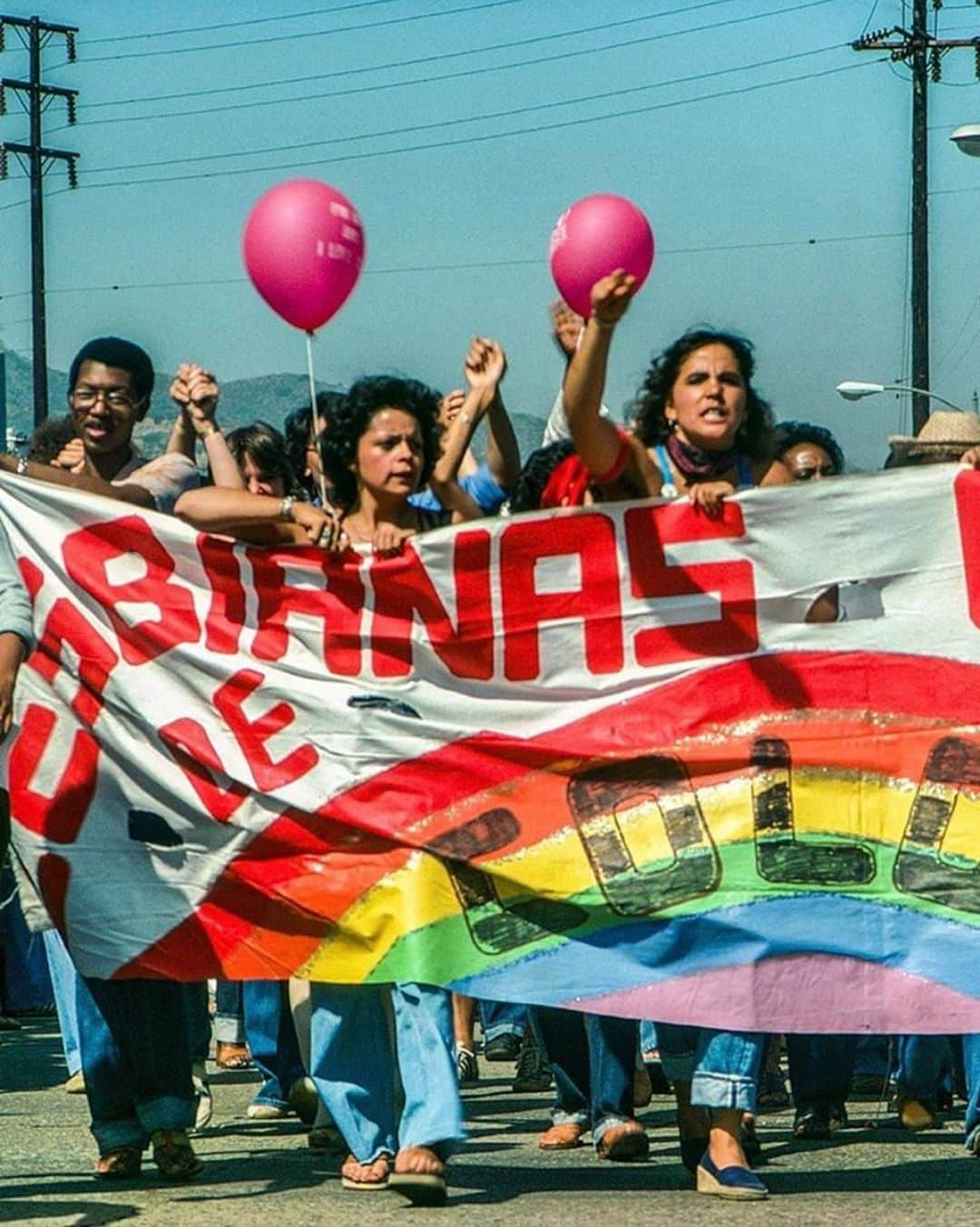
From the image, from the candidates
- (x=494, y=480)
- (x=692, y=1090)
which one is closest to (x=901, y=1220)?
(x=692, y=1090)

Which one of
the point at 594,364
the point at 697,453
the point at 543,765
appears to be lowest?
the point at 543,765

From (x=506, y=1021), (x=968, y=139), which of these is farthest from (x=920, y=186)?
(x=506, y=1021)

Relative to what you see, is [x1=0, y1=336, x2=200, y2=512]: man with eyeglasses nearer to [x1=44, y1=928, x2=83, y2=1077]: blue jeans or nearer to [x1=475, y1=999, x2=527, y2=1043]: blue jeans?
[x1=44, y1=928, x2=83, y2=1077]: blue jeans

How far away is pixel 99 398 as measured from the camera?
24.3 ft

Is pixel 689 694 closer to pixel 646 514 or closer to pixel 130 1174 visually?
pixel 646 514

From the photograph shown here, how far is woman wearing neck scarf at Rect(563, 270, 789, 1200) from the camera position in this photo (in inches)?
243

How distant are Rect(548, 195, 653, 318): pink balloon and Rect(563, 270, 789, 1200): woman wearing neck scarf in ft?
0.85

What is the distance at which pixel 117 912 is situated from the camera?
268 inches

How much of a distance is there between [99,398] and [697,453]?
1.73 meters

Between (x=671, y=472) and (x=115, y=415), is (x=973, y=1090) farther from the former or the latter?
(x=115, y=415)

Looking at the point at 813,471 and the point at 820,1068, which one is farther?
the point at 813,471

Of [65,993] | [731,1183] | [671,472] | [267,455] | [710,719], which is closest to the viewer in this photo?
[731,1183]

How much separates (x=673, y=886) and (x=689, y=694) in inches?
19.3

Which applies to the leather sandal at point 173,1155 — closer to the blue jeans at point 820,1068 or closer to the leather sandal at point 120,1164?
the leather sandal at point 120,1164
